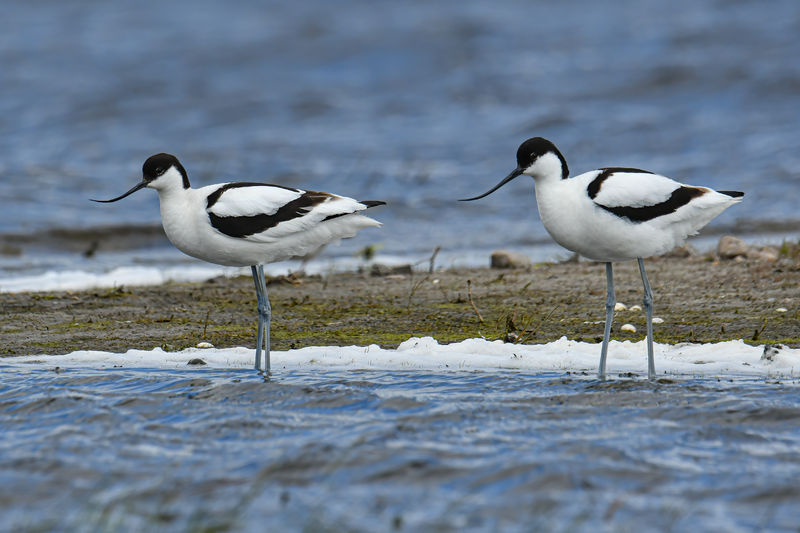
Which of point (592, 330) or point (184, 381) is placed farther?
point (592, 330)

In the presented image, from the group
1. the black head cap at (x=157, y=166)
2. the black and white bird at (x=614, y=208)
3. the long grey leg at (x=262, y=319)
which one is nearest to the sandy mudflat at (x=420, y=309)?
the long grey leg at (x=262, y=319)

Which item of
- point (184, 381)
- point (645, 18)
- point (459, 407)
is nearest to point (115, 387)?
point (184, 381)

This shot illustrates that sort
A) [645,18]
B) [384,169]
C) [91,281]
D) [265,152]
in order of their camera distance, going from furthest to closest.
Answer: [645,18] → [265,152] → [384,169] → [91,281]

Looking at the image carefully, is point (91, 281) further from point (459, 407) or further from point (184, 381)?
point (459, 407)

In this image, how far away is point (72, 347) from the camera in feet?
24.1

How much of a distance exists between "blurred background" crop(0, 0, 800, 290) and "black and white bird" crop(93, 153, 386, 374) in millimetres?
5450

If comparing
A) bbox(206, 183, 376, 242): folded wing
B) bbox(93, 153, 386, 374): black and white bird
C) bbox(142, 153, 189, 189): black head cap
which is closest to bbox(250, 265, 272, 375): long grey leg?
bbox(93, 153, 386, 374): black and white bird

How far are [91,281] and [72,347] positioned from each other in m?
3.98

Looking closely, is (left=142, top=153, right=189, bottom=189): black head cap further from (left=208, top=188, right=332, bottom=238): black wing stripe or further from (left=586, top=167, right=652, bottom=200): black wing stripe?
(left=586, top=167, right=652, bottom=200): black wing stripe

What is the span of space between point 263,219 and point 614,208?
2256mm

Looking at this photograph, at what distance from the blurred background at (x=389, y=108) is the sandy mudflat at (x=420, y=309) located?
2922 mm

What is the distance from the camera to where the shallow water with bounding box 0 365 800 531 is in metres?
4.00

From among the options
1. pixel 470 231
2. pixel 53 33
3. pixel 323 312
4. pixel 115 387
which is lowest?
pixel 115 387

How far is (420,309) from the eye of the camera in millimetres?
8453
